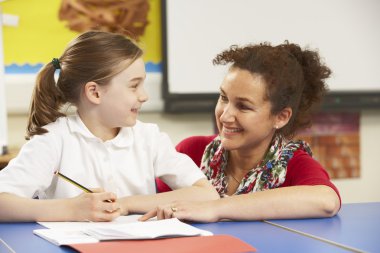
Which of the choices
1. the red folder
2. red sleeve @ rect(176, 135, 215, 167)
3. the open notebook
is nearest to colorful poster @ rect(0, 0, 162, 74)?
red sleeve @ rect(176, 135, 215, 167)

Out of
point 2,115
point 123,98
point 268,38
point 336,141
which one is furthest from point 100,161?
point 336,141

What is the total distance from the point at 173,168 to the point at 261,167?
27 centimetres

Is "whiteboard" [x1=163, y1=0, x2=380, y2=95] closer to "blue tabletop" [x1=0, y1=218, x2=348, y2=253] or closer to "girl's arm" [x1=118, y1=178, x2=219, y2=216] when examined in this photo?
"girl's arm" [x1=118, y1=178, x2=219, y2=216]

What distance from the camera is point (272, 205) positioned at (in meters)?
1.58

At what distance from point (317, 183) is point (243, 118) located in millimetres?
325

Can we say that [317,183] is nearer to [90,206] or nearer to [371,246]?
[371,246]

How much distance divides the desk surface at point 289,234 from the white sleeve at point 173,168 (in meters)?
0.29

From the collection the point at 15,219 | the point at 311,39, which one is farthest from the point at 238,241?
the point at 311,39

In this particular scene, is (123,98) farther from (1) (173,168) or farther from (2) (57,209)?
(2) (57,209)

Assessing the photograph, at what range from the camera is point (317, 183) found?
1.69m

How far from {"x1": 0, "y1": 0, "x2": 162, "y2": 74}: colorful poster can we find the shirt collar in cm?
136

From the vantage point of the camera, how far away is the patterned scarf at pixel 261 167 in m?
1.89

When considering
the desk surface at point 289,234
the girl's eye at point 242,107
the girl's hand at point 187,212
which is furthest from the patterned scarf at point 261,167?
the girl's hand at point 187,212

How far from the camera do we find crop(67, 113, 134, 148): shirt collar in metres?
1.77
